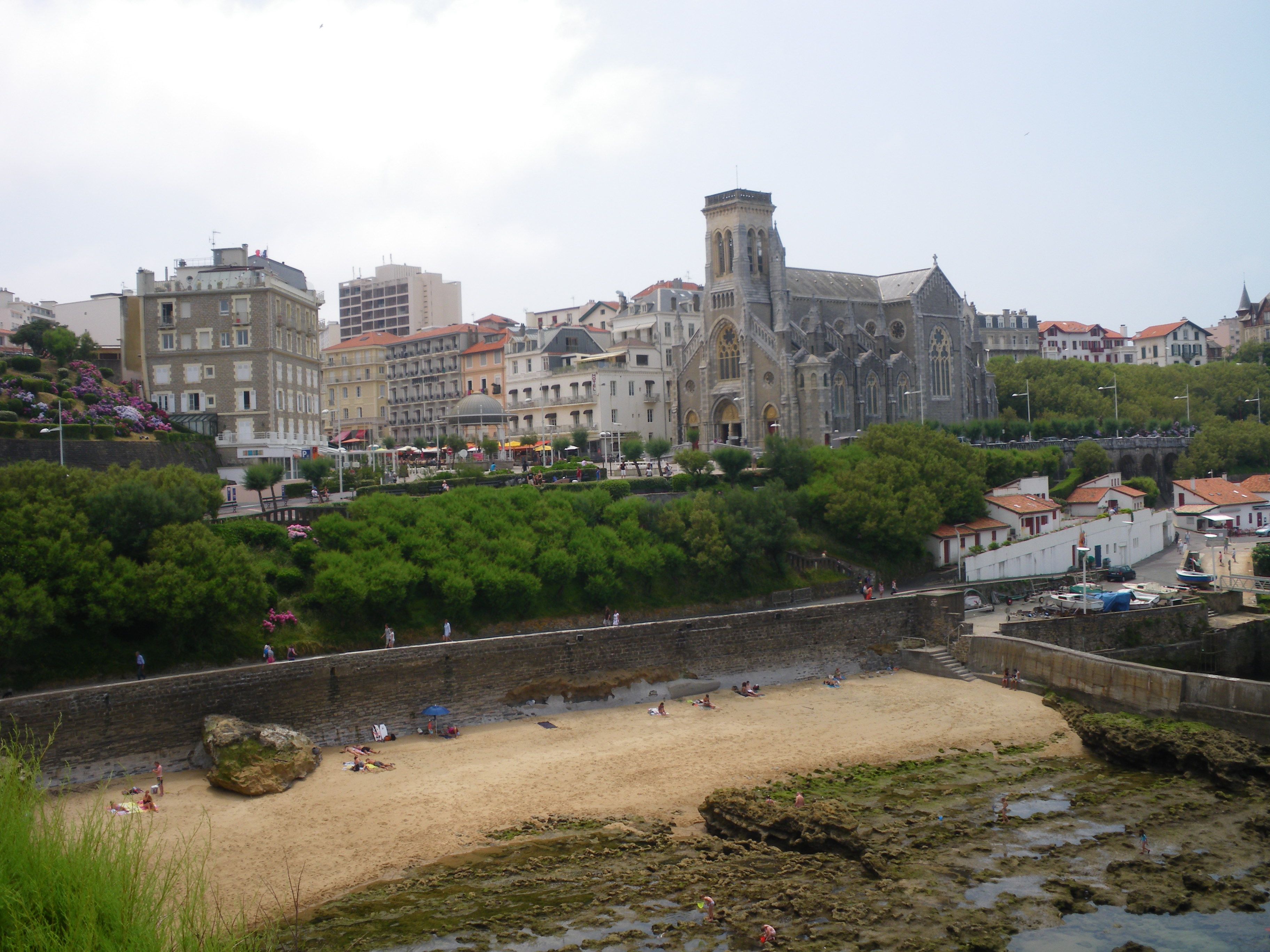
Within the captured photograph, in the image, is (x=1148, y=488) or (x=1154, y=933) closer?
(x=1154, y=933)

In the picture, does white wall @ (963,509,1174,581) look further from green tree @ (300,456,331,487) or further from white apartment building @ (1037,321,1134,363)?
white apartment building @ (1037,321,1134,363)

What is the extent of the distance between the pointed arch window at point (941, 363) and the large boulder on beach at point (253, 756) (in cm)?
7038

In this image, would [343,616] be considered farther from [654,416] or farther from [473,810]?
[654,416]

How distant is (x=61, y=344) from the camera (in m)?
51.9

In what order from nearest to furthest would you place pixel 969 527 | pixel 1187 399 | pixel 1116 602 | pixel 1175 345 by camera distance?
pixel 1116 602, pixel 969 527, pixel 1187 399, pixel 1175 345

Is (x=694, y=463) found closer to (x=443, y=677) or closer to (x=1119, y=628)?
(x=1119, y=628)

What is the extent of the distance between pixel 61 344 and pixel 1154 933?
5258 centimetres

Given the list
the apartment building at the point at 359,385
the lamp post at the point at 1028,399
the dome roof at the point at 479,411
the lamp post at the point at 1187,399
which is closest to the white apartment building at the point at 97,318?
the dome roof at the point at 479,411

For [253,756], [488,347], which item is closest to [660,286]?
[488,347]

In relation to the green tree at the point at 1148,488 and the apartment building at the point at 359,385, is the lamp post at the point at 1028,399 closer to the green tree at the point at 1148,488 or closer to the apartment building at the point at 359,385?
the green tree at the point at 1148,488

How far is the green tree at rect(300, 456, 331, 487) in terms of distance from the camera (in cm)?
4897

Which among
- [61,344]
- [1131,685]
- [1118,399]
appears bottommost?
[1131,685]

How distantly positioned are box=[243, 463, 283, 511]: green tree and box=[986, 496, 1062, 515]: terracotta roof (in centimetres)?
3732

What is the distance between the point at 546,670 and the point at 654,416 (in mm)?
55382
